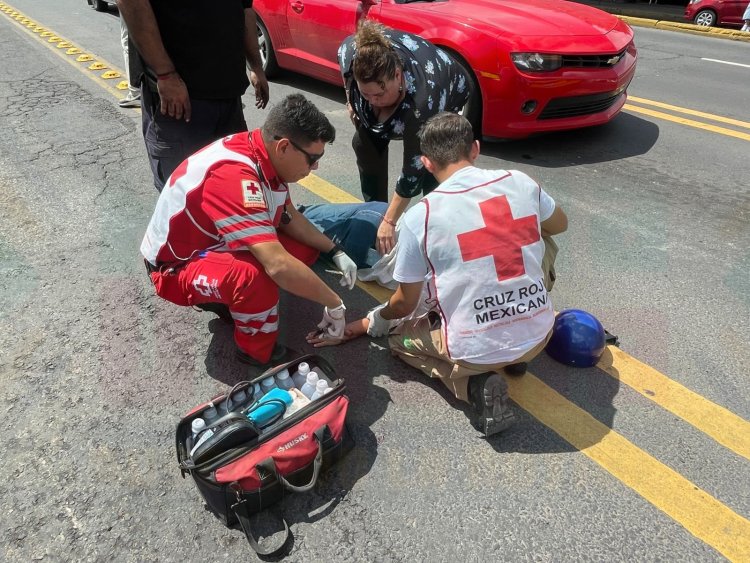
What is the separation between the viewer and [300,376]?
6.82 ft

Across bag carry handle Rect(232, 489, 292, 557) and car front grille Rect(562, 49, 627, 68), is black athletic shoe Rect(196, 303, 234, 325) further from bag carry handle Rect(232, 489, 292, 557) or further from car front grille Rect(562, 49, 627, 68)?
car front grille Rect(562, 49, 627, 68)

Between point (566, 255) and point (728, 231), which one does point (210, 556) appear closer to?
point (566, 255)

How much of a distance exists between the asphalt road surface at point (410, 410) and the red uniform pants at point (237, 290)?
0.81 feet

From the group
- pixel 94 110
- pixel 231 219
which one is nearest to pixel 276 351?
pixel 231 219

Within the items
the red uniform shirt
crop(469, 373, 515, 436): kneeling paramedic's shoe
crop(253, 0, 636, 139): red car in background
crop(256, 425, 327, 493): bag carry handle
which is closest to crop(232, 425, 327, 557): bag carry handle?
crop(256, 425, 327, 493): bag carry handle

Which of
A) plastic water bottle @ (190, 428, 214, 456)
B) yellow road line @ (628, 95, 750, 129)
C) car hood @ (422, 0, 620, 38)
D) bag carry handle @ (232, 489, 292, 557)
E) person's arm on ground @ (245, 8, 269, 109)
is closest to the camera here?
bag carry handle @ (232, 489, 292, 557)

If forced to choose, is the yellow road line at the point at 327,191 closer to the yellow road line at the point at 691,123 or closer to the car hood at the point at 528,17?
the car hood at the point at 528,17

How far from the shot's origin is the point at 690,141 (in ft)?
16.1

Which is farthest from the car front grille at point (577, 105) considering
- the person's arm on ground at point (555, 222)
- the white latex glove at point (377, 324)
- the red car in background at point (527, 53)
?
the white latex glove at point (377, 324)

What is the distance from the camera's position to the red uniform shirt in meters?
2.00

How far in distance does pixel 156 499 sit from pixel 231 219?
3.30ft

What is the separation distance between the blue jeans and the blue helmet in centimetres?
109

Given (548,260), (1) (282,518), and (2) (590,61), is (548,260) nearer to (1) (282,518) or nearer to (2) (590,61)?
(1) (282,518)

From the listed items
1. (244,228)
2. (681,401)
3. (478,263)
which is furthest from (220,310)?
(681,401)
